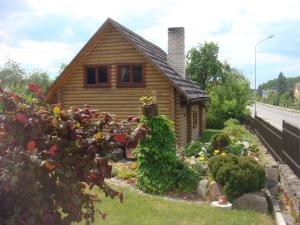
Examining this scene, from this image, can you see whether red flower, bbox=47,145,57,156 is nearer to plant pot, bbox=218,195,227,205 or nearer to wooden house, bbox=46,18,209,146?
plant pot, bbox=218,195,227,205

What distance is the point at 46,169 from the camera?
3393 mm

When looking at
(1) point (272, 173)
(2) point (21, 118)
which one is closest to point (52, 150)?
(2) point (21, 118)

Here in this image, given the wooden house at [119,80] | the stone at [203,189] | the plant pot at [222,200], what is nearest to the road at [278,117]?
the wooden house at [119,80]

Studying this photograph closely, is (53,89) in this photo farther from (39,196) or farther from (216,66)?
(216,66)

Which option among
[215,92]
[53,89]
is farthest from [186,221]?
[215,92]

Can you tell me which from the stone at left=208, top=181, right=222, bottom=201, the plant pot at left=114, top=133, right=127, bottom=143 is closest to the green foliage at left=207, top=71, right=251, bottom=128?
the stone at left=208, top=181, right=222, bottom=201

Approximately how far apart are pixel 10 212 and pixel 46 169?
1.68ft

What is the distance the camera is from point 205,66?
46.0 metres

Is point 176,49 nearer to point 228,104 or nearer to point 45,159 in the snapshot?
point 228,104

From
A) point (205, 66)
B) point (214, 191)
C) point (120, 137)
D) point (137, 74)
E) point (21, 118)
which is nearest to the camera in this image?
point (21, 118)

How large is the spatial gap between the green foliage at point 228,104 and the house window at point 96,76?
59.0 ft

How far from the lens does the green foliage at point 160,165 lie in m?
10.2

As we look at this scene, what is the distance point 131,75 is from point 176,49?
4089 millimetres

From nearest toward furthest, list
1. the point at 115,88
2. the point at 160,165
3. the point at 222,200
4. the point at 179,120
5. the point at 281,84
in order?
the point at 222,200, the point at 160,165, the point at 179,120, the point at 115,88, the point at 281,84
